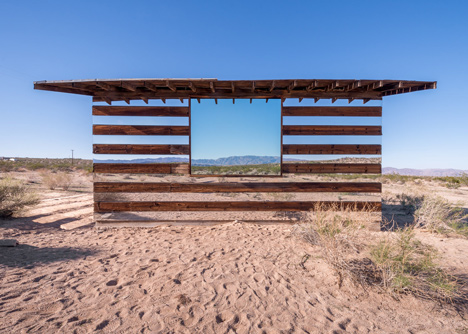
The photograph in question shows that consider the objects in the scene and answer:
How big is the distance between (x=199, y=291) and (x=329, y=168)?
164 inches

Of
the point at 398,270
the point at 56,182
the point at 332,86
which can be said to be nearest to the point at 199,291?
the point at 398,270

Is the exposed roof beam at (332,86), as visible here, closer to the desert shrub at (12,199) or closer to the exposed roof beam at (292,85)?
the exposed roof beam at (292,85)

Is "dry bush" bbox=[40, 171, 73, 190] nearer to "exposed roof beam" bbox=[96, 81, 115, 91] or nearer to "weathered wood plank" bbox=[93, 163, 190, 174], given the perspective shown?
"weathered wood plank" bbox=[93, 163, 190, 174]

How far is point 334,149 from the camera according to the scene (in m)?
5.55

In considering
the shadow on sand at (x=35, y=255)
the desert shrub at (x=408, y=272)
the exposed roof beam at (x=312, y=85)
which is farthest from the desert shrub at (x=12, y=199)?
the desert shrub at (x=408, y=272)

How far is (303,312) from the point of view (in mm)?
2449

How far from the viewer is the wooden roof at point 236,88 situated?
4.92 m

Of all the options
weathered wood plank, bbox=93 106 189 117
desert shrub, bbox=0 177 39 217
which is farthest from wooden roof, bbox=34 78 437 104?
desert shrub, bbox=0 177 39 217

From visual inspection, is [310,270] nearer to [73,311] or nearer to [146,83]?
[73,311]

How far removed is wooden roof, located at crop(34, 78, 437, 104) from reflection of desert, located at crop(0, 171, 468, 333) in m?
3.31

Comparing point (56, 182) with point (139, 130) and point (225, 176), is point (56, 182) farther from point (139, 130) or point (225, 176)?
point (225, 176)

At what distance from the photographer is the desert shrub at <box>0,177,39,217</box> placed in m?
5.90

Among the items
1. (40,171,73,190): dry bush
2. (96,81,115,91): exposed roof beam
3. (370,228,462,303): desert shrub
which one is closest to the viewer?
(370,228,462,303): desert shrub

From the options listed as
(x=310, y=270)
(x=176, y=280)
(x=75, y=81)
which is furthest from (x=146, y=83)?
(x=310, y=270)
